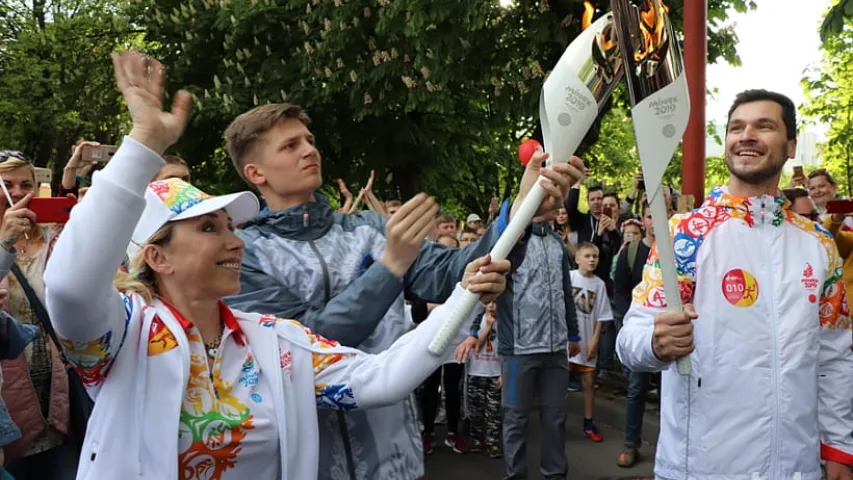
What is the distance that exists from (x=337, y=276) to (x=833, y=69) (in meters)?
19.2

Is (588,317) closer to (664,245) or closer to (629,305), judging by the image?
(629,305)

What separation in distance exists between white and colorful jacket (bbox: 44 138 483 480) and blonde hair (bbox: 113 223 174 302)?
0.04m

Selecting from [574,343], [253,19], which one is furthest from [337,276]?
[253,19]

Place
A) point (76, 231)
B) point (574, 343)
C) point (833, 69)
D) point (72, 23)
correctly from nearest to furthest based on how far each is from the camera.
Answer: point (76, 231) < point (574, 343) < point (833, 69) < point (72, 23)

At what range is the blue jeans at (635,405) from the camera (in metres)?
6.21

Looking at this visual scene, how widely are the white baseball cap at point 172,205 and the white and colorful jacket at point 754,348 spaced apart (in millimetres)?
1546

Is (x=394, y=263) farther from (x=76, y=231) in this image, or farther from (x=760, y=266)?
(x=760, y=266)

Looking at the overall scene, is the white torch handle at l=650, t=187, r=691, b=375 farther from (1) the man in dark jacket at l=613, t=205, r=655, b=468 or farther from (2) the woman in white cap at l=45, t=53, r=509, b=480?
(1) the man in dark jacket at l=613, t=205, r=655, b=468

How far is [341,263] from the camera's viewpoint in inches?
101

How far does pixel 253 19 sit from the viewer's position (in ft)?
40.8

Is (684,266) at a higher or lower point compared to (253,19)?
lower

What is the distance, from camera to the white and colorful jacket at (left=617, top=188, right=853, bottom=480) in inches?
110

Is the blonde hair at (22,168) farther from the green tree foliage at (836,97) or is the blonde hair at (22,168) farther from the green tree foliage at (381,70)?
the green tree foliage at (836,97)

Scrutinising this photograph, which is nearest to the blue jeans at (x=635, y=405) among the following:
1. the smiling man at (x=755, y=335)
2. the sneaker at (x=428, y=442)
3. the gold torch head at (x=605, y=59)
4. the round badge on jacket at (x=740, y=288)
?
the sneaker at (x=428, y=442)
